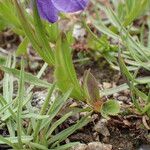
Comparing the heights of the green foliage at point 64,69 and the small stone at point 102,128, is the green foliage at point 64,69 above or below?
above

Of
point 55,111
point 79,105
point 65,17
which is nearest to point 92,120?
point 79,105

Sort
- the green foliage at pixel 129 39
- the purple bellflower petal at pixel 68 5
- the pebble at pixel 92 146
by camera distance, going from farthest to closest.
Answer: the green foliage at pixel 129 39 → the pebble at pixel 92 146 → the purple bellflower petal at pixel 68 5

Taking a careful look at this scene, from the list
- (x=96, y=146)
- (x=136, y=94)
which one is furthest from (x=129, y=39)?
(x=96, y=146)

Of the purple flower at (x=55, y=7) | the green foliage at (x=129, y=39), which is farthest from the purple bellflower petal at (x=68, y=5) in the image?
the green foliage at (x=129, y=39)

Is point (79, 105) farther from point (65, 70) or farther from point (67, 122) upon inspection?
point (65, 70)

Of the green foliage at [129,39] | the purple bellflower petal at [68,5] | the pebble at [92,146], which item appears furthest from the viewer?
the green foliage at [129,39]

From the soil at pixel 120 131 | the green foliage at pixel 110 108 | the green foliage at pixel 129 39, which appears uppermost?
the green foliage at pixel 129 39

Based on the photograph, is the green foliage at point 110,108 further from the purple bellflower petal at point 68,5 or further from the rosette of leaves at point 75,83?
the purple bellflower petal at point 68,5

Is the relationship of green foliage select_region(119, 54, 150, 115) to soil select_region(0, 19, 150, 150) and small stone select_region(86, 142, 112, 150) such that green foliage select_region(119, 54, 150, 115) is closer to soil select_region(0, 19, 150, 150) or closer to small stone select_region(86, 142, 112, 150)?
soil select_region(0, 19, 150, 150)

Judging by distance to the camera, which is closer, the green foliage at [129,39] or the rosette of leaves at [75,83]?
the rosette of leaves at [75,83]
